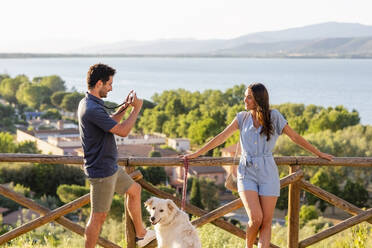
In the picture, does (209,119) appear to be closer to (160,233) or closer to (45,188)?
(45,188)

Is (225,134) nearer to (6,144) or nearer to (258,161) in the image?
(258,161)

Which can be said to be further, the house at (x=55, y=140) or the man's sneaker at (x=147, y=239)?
the house at (x=55, y=140)

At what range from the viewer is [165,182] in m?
34.4

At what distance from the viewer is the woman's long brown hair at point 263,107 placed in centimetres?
332

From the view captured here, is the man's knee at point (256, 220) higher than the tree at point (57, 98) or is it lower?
higher

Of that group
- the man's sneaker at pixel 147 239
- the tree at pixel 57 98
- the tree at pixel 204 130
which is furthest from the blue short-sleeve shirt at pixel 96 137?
the tree at pixel 57 98

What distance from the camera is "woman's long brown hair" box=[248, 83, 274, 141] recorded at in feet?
10.9

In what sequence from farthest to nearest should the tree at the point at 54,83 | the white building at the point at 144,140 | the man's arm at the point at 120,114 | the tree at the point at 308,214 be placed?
1. the tree at the point at 54,83
2. the white building at the point at 144,140
3. the tree at the point at 308,214
4. the man's arm at the point at 120,114

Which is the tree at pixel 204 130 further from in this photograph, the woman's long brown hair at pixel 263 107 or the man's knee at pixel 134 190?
the woman's long brown hair at pixel 263 107

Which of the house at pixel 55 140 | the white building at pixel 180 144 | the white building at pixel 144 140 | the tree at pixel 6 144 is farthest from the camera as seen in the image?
the white building at pixel 144 140

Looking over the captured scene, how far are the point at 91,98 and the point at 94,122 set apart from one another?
0.15 meters

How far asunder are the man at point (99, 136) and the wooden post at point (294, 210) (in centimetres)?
135

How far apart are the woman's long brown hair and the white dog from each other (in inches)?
29.2

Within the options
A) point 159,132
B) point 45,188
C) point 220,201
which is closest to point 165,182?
point 220,201
